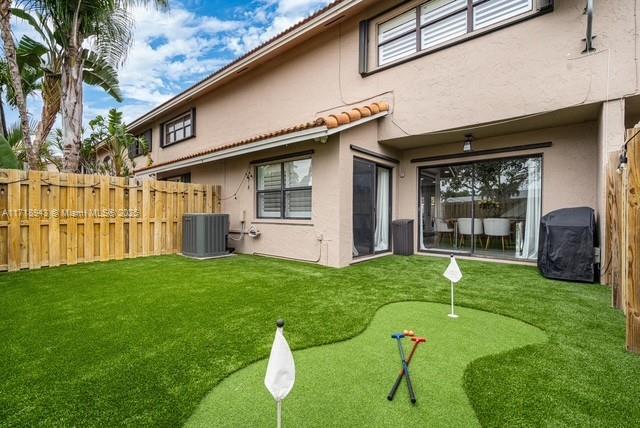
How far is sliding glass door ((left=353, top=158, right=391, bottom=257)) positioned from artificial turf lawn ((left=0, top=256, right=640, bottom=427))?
5.64ft

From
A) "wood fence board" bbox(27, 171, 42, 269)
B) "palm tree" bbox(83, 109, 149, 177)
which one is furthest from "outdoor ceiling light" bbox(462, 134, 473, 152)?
"palm tree" bbox(83, 109, 149, 177)

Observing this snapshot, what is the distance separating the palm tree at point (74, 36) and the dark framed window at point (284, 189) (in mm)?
5257

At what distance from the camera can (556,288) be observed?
5281 mm

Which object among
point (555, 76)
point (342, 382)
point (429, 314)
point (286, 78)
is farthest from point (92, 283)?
point (555, 76)

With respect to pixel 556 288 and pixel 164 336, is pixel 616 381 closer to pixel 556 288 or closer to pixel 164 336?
pixel 556 288

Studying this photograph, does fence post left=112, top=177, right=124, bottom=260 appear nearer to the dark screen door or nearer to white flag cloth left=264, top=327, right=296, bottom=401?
the dark screen door

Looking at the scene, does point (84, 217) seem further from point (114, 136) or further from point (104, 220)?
point (114, 136)

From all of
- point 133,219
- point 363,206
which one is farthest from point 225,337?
point 133,219

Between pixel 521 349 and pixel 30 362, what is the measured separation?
15.1 feet

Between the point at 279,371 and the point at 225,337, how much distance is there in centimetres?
201

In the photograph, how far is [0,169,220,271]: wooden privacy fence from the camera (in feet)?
21.6

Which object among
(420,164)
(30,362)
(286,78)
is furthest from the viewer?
(286,78)

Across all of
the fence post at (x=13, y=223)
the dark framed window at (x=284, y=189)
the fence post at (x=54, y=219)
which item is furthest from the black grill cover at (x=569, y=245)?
the fence post at (x=13, y=223)

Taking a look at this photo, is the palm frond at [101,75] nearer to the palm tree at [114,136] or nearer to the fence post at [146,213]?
the palm tree at [114,136]
